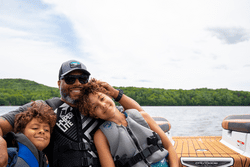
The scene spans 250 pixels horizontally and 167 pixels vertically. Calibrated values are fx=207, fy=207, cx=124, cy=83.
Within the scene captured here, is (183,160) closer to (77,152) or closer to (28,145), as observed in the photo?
(77,152)

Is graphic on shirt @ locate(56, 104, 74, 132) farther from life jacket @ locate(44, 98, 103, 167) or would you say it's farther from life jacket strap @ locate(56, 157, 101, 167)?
life jacket strap @ locate(56, 157, 101, 167)

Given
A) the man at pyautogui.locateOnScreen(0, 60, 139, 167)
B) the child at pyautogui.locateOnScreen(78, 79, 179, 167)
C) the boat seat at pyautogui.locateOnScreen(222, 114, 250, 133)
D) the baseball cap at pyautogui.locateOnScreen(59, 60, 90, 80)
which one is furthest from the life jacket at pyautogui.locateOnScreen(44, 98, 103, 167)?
the boat seat at pyautogui.locateOnScreen(222, 114, 250, 133)

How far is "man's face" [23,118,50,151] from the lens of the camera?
5.71ft

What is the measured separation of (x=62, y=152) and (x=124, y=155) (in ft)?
1.97

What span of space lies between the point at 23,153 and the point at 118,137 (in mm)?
803

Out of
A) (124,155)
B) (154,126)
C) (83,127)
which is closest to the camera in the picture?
(124,155)

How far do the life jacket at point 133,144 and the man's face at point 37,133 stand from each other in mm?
511

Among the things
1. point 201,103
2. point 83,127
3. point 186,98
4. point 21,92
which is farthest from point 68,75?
point 201,103

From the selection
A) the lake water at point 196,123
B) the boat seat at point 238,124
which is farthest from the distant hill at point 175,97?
the boat seat at point 238,124

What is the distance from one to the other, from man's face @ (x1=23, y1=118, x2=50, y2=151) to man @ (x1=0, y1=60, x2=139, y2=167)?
191mm

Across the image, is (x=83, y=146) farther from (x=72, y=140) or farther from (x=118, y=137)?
(x=118, y=137)

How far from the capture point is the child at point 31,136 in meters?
1.58

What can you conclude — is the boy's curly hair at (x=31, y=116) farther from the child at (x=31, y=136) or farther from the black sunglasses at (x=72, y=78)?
the black sunglasses at (x=72, y=78)

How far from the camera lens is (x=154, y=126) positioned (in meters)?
2.29
